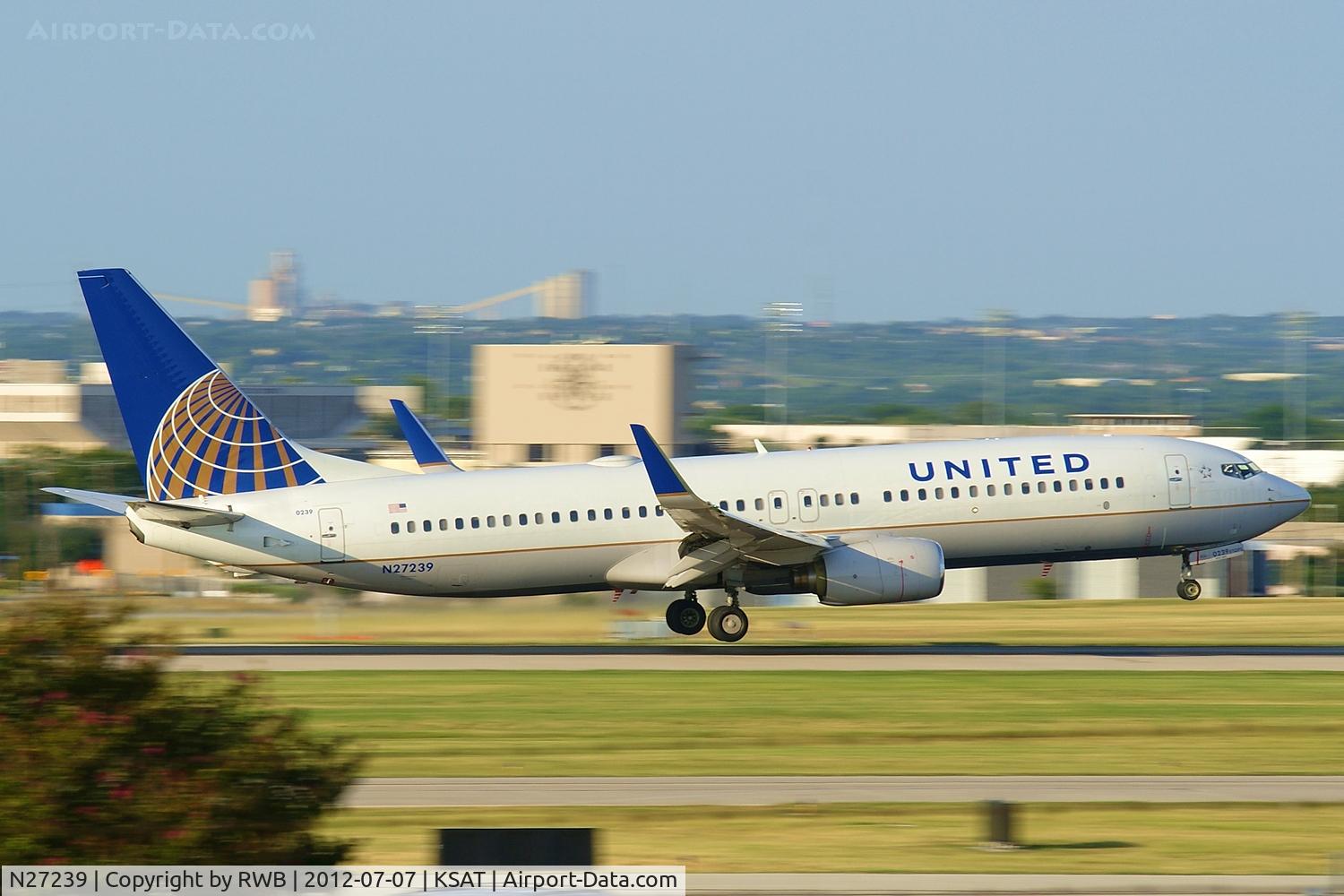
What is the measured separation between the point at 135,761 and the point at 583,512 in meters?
23.9

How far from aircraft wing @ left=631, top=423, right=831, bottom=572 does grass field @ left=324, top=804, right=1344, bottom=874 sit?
13887mm

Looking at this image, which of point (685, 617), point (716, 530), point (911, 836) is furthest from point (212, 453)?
point (911, 836)

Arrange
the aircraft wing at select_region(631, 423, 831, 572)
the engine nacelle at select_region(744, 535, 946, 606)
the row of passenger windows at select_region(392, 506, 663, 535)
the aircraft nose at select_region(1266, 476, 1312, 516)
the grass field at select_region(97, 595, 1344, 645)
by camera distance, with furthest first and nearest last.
A: the aircraft nose at select_region(1266, 476, 1312, 516), the grass field at select_region(97, 595, 1344, 645), the row of passenger windows at select_region(392, 506, 663, 535), the engine nacelle at select_region(744, 535, 946, 606), the aircraft wing at select_region(631, 423, 831, 572)

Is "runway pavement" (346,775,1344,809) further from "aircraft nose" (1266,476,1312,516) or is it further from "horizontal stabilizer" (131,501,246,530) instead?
"aircraft nose" (1266,476,1312,516)

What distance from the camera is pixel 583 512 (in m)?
34.0

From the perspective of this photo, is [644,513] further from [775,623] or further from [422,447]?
[775,623]

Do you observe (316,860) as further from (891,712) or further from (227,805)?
(891,712)

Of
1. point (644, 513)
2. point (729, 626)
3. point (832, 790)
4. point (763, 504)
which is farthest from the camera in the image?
point (729, 626)

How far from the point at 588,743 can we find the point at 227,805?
42.1 feet

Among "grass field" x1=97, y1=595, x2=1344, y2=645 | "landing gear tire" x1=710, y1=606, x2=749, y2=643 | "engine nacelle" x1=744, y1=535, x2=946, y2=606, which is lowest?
"grass field" x1=97, y1=595, x2=1344, y2=645

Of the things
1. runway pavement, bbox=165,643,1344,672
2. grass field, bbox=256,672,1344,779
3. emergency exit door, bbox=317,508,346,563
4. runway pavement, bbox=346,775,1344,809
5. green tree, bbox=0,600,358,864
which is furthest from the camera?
emergency exit door, bbox=317,508,346,563

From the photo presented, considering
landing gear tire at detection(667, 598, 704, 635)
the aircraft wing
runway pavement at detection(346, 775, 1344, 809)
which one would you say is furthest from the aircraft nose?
runway pavement at detection(346, 775, 1344, 809)

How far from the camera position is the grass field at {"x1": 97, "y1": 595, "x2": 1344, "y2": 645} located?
117ft

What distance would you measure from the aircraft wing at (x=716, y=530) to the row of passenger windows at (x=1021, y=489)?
242cm
